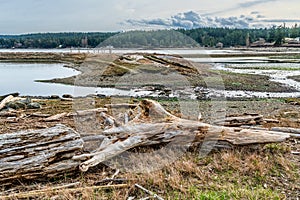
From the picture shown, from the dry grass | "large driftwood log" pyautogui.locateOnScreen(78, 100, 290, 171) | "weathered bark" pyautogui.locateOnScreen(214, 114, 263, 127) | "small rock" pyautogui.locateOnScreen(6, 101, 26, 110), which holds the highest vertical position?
"large driftwood log" pyautogui.locateOnScreen(78, 100, 290, 171)

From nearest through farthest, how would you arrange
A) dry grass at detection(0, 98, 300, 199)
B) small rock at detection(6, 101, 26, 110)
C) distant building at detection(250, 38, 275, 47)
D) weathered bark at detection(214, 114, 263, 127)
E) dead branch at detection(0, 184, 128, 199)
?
dead branch at detection(0, 184, 128, 199)
dry grass at detection(0, 98, 300, 199)
weathered bark at detection(214, 114, 263, 127)
small rock at detection(6, 101, 26, 110)
distant building at detection(250, 38, 275, 47)

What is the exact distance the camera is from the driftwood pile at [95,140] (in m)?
5.56

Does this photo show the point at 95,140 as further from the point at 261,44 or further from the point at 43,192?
the point at 261,44

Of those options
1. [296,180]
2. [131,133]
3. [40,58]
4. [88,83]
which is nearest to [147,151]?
[131,133]

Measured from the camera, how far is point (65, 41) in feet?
487

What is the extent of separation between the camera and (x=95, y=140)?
7641 millimetres

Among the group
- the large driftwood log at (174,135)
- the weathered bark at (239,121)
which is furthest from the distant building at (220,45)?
the large driftwood log at (174,135)

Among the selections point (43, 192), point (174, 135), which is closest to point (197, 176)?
point (174, 135)

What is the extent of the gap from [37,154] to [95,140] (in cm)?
209

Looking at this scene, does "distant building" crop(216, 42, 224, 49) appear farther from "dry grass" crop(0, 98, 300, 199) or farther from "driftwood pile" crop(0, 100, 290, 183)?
"dry grass" crop(0, 98, 300, 199)

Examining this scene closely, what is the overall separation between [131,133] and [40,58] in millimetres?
80436

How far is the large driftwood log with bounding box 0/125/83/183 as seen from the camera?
5.47m

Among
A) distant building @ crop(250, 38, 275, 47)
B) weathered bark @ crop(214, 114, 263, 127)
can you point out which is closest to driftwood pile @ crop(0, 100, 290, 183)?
weathered bark @ crop(214, 114, 263, 127)

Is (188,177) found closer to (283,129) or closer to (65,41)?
(283,129)
